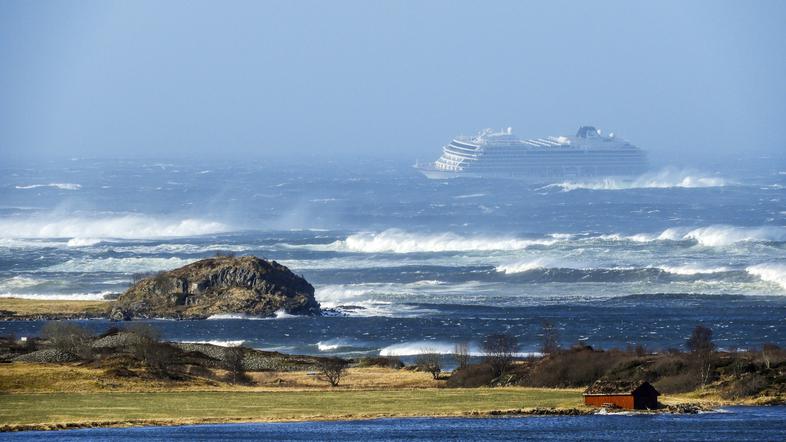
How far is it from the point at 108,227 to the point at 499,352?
79.7 m

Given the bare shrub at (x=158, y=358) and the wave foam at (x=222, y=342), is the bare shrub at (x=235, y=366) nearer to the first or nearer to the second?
the bare shrub at (x=158, y=358)

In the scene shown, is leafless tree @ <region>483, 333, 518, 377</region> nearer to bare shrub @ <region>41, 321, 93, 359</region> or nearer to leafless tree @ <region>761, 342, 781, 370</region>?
leafless tree @ <region>761, 342, 781, 370</region>

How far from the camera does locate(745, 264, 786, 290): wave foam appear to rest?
90.7 meters

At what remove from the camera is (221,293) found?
84.2m

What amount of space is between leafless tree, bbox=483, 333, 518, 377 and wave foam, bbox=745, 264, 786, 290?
26408mm

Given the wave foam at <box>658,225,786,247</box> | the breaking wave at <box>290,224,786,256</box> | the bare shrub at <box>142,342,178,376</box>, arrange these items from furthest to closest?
1. the breaking wave at <box>290,224,786,256</box>
2. the wave foam at <box>658,225,786,247</box>
3. the bare shrub at <box>142,342,178,376</box>

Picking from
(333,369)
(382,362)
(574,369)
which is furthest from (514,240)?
(574,369)

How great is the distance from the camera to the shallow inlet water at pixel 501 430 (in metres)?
46.4

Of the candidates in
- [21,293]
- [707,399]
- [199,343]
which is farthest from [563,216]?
[707,399]

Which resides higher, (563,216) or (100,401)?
(563,216)

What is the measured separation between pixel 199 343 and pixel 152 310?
11832 mm

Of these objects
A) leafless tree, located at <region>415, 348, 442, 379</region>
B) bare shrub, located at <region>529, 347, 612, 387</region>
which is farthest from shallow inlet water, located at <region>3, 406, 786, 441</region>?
leafless tree, located at <region>415, 348, 442, 379</region>

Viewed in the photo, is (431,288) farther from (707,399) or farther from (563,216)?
(563,216)

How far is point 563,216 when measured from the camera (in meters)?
144
